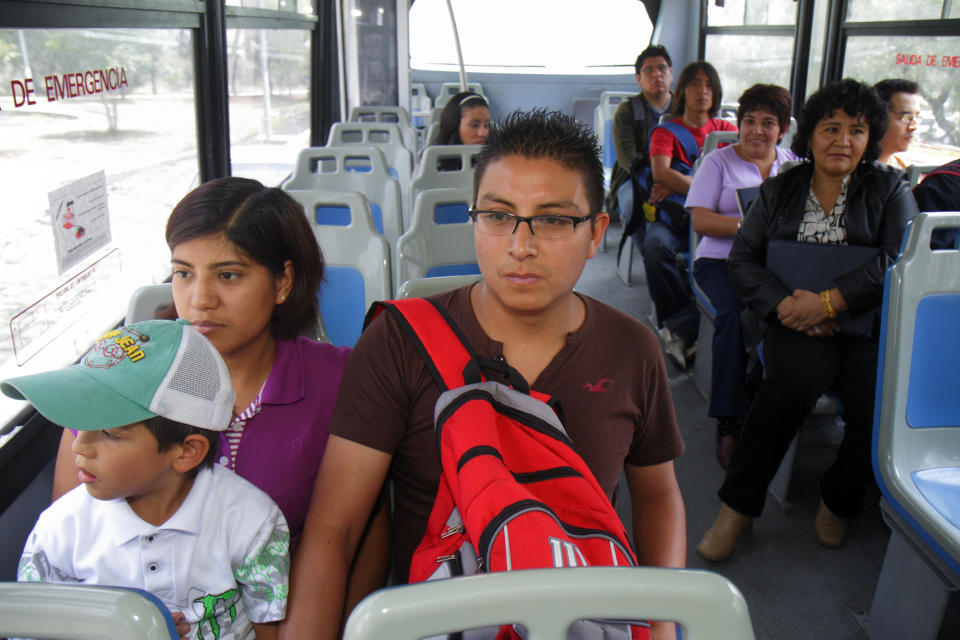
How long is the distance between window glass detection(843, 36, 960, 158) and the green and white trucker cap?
4454 millimetres

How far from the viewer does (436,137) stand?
17.7 ft

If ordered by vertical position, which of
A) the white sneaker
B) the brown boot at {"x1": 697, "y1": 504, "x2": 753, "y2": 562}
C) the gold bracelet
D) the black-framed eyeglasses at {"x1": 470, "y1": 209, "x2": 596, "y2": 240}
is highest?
the black-framed eyeglasses at {"x1": 470, "y1": 209, "x2": 596, "y2": 240}

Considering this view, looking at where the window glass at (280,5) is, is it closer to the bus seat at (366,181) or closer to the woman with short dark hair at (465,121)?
the bus seat at (366,181)

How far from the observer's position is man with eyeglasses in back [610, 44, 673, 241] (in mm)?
5320

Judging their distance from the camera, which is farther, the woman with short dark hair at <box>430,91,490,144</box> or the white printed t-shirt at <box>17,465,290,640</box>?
the woman with short dark hair at <box>430,91,490,144</box>

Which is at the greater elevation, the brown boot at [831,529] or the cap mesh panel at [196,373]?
the cap mesh panel at [196,373]

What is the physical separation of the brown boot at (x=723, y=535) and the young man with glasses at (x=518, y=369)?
1.23 meters

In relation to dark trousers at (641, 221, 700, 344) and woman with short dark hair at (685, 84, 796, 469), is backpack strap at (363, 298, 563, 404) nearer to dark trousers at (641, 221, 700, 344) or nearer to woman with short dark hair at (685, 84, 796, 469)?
woman with short dark hair at (685, 84, 796, 469)

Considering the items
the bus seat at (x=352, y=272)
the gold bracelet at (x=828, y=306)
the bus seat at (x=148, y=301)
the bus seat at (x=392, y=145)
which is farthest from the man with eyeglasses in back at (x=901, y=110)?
the bus seat at (x=148, y=301)

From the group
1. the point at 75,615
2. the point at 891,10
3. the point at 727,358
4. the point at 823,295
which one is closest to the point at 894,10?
the point at 891,10

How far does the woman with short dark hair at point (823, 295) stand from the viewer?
8.55 ft

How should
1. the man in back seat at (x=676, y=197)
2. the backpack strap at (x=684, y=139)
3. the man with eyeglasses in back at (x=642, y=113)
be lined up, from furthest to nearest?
1. the man with eyeglasses in back at (x=642, y=113)
2. the backpack strap at (x=684, y=139)
3. the man in back seat at (x=676, y=197)

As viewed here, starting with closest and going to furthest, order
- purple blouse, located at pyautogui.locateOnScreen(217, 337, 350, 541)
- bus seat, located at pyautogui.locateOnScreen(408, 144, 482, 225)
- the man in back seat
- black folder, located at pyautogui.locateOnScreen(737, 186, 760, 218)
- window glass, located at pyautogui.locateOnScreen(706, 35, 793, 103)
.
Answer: purple blouse, located at pyautogui.locateOnScreen(217, 337, 350, 541), black folder, located at pyautogui.locateOnScreen(737, 186, 760, 218), bus seat, located at pyautogui.locateOnScreen(408, 144, 482, 225), the man in back seat, window glass, located at pyautogui.locateOnScreen(706, 35, 793, 103)

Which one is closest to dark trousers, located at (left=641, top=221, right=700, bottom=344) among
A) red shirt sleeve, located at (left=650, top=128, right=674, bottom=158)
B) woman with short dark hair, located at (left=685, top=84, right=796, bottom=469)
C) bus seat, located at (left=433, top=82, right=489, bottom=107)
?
red shirt sleeve, located at (left=650, top=128, right=674, bottom=158)
